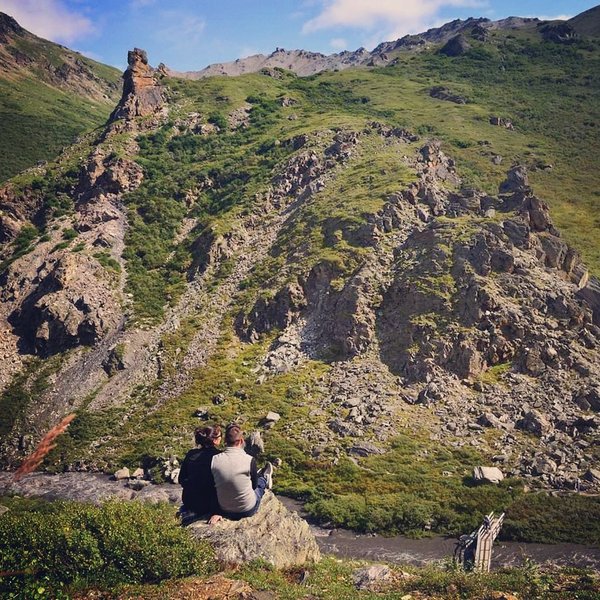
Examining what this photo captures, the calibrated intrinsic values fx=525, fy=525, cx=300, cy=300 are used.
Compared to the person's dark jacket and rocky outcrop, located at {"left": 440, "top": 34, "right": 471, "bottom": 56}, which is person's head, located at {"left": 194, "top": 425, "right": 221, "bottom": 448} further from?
rocky outcrop, located at {"left": 440, "top": 34, "right": 471, "bottom": 56}

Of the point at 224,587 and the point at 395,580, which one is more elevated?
the point at 224,587

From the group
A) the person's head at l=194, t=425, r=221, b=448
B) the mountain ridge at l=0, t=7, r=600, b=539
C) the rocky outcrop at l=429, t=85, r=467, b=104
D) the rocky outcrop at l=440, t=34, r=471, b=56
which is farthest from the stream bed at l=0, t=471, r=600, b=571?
the rocky outcrop at l=440, t=34, r=471, b=56

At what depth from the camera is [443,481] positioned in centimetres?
4100

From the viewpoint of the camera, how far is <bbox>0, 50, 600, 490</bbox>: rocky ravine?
46.5 meters

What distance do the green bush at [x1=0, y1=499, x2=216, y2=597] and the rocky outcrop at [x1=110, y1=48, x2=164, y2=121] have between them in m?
97.2

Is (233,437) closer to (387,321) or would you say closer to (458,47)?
(387,321)

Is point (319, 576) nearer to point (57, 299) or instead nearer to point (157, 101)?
point (57, 299)

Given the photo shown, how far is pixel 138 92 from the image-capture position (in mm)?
104188

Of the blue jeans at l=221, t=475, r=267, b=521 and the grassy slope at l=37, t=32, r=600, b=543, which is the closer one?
the blue jeans at l=221, t=475, r=267, b=521

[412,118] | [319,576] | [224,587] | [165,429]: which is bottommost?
[165,429]

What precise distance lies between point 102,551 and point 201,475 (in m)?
4.11

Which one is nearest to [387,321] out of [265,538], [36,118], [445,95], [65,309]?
[65,309]

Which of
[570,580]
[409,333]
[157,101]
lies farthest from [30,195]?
[570,580]

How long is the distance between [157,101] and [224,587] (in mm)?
107234
